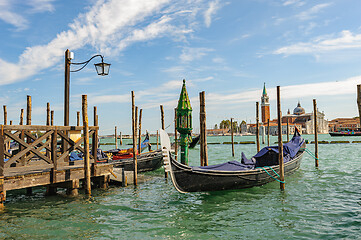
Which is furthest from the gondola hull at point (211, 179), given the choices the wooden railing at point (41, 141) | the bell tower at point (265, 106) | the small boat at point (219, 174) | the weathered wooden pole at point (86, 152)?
the bell tower at point (265, 106)

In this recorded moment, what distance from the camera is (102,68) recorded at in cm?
737

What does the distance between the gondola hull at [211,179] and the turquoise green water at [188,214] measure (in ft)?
0.85

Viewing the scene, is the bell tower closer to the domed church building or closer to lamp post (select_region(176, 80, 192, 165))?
the domed church building

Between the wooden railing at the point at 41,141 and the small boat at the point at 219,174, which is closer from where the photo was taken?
the wooden railing at the point at 41,141

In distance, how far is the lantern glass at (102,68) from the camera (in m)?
7.34

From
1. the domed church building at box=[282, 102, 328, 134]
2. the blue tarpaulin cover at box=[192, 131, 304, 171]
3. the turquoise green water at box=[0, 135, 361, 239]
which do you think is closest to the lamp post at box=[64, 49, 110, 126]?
the turquoise green water at box=[0, 135, 361, 239]

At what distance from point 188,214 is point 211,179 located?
1.58m

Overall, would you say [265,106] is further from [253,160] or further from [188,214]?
[188,214]

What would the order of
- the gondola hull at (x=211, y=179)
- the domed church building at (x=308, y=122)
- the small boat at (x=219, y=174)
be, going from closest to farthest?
the small boat at (x=219, y=174) → the gondola hull at (x=211, y=179) → the domed church building at (x=308, y=122)

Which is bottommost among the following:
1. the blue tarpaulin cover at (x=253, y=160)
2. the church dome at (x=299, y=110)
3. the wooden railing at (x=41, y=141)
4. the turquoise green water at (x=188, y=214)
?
the turquoise green water at (x=188, y=214)

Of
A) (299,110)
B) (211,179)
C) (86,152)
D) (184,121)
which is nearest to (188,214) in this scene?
(211,179)

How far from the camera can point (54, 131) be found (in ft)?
23.0

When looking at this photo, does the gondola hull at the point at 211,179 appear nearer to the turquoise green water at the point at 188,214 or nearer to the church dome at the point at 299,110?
the turquoise green water at the point at 188,214

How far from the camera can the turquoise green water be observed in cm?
506
